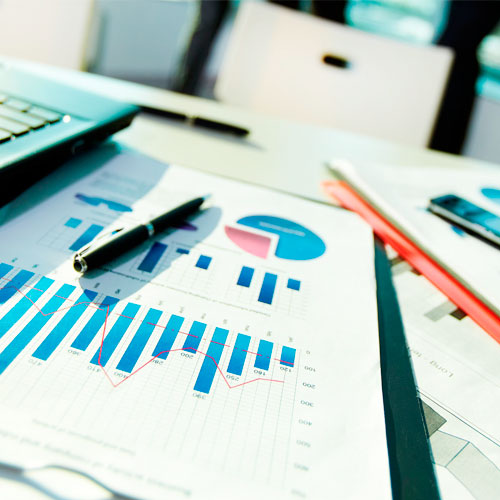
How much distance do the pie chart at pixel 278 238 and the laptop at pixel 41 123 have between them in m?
0.17

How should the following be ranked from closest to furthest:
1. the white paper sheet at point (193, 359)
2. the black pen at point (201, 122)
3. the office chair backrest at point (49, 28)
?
the white paper sheet at point (193, 359) → the black pen at point (201, 122) → the office chair backrest at point (49, 28)

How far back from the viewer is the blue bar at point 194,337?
0.88 ft

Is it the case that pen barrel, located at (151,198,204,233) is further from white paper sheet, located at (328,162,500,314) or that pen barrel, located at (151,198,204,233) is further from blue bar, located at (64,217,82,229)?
white paper sheet, located at (328,162,500,314)

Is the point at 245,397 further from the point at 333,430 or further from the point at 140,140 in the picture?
the point at 140,140

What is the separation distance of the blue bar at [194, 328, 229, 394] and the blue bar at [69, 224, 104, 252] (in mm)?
133

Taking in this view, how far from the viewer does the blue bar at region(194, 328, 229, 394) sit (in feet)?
0.80

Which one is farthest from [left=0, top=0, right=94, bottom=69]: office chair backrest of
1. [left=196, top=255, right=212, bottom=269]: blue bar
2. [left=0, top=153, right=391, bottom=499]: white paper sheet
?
[left=196, top=255, right=212, bottom=269]: blue bar

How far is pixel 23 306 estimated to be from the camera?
27 cm

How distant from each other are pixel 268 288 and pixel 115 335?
0.40 feet

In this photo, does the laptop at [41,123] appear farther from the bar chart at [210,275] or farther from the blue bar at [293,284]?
the blue bar at [293,284]

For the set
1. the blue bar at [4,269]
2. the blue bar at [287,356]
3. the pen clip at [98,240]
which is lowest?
the blue bar at [287,356]

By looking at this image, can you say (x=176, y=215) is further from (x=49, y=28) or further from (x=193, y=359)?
(x=49, y=28)

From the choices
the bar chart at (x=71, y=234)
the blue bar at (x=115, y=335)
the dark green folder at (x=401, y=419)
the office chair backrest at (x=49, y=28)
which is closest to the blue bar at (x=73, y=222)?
the bar chart at (x=71, y=234)

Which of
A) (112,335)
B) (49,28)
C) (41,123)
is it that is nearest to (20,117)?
(41,123)
